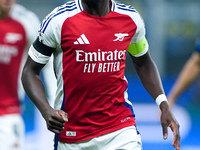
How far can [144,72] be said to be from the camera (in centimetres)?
500

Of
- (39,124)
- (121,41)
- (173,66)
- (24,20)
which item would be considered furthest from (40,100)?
(173,66)

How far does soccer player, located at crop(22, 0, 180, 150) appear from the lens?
4.51 meters

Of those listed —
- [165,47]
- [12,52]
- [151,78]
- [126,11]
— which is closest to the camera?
[126,11]

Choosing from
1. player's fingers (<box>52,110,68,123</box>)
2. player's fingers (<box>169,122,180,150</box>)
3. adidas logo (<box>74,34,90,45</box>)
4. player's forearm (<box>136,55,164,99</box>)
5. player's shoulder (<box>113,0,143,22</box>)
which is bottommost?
player's fingers (<box>169,122,180,150</box>)

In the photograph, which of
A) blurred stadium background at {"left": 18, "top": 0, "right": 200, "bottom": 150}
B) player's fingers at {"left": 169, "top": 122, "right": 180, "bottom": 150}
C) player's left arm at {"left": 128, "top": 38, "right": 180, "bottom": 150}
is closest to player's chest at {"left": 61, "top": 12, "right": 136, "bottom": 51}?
player's left arm at {"left": 128, "top": 38, "right": 180, "bottom": 150}

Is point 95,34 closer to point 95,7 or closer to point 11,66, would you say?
point 95,7

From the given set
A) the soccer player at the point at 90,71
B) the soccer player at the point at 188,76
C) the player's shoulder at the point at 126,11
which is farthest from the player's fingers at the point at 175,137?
the soccer player at the point at 188,76

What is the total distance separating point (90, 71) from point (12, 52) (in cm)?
226

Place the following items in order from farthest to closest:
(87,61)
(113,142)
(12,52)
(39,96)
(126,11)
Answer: (12,52)
(126,11)
(113,142)
(87,61)
(39,96)

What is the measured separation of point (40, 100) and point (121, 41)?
2.48 feet

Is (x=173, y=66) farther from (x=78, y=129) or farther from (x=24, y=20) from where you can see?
(x=78, y=129)

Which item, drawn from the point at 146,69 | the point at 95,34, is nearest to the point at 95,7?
the point at 95,34

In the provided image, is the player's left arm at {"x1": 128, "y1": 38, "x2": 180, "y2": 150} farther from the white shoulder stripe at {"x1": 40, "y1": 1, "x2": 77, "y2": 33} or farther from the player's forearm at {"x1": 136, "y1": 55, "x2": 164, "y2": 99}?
the white shoulder stripe at {"x1": 40, "y1": 1, "x2": 77, "y2": 33}

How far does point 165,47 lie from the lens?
14773 mm
